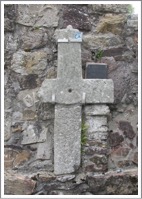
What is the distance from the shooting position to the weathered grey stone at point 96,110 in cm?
394

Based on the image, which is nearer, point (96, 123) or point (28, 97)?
point (96, 123)

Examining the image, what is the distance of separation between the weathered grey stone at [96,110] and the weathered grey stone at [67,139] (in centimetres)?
8

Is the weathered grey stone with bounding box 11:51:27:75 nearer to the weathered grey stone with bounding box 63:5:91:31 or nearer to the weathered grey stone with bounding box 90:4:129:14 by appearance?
the weathered grey stone with bounding box 63:5:91:31

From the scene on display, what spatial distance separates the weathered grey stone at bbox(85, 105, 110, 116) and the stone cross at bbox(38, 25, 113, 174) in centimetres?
4

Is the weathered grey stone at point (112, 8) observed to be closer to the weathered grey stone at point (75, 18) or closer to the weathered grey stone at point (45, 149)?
the weathered grey stone at point (75, 18)

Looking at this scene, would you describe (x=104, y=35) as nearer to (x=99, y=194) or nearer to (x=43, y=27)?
(x=43, y=27)

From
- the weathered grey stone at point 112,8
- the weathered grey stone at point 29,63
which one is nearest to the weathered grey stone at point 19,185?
the weathered grey stone at point 29,63

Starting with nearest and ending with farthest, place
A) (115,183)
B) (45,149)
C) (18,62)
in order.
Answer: (115,183) → (45,149) → (18,62)

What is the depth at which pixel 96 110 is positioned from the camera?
155 inches

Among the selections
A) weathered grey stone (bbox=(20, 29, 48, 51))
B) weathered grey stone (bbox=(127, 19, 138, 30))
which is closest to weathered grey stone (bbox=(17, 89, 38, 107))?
weathered grey stone (bbox=(20, 29, 48, 51))

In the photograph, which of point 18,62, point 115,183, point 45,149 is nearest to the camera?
point 115,183

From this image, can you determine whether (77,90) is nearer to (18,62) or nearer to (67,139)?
(67,139)

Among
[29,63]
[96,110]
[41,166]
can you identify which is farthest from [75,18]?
[41,166]

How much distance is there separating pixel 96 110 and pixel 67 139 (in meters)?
0.32
